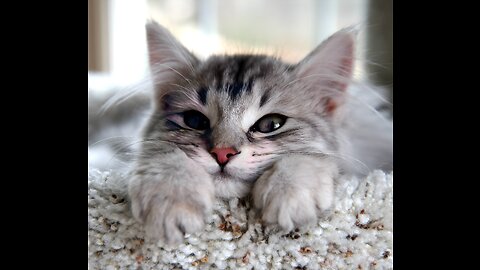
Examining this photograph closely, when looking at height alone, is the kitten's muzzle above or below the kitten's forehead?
below

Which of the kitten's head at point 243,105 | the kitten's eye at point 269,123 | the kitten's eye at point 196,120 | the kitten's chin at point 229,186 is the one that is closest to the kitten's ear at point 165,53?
the kitten's head at point 243,105

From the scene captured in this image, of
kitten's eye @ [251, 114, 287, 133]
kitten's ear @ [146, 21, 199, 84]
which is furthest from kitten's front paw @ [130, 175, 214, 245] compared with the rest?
kitten's ear @ [146, 21, 199, 84]

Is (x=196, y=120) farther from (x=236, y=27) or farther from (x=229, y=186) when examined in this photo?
(x=236, y=27)

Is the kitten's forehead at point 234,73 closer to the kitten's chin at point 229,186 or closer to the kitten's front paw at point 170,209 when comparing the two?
the kitten's chin at point 229,186

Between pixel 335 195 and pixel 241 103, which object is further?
pixel 241 103

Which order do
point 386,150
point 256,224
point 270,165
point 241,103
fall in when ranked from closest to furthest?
point 256,224 < point 270,165 < point 241,103 < point 386,150

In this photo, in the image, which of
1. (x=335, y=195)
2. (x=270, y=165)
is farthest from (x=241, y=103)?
(x=335, y=195)

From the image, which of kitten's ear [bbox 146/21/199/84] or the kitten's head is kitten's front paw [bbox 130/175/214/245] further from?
kitten's ear [bbox 146/21/199/84]
